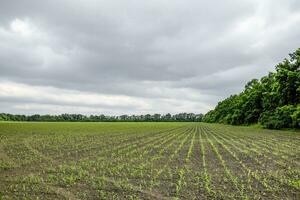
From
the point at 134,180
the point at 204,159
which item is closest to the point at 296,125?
the point at 204,159

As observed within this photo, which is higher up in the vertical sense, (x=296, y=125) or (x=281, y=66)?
(x=281, y=66)

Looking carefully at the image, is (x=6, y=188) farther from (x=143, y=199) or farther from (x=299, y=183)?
(x=299, y=183)

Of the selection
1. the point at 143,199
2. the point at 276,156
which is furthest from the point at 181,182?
the point at 276,156

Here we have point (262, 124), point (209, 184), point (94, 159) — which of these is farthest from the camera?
point (262, 124)

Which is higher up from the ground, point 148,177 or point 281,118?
point 281,118

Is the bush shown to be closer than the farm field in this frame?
No

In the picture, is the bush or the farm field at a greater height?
the bush

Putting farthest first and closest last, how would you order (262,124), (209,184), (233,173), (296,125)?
1. (262,124)
2. (296,125)
3. (233,173)
4. (209,184)

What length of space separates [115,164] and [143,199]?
6.64m

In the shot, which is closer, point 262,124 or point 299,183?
point 299,183

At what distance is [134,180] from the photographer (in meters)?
11.9

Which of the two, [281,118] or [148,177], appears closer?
[148,177]

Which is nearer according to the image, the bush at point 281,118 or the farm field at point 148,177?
the farm field at point 148,177

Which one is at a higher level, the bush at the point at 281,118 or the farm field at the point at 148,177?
the bush at the point at 281,118
